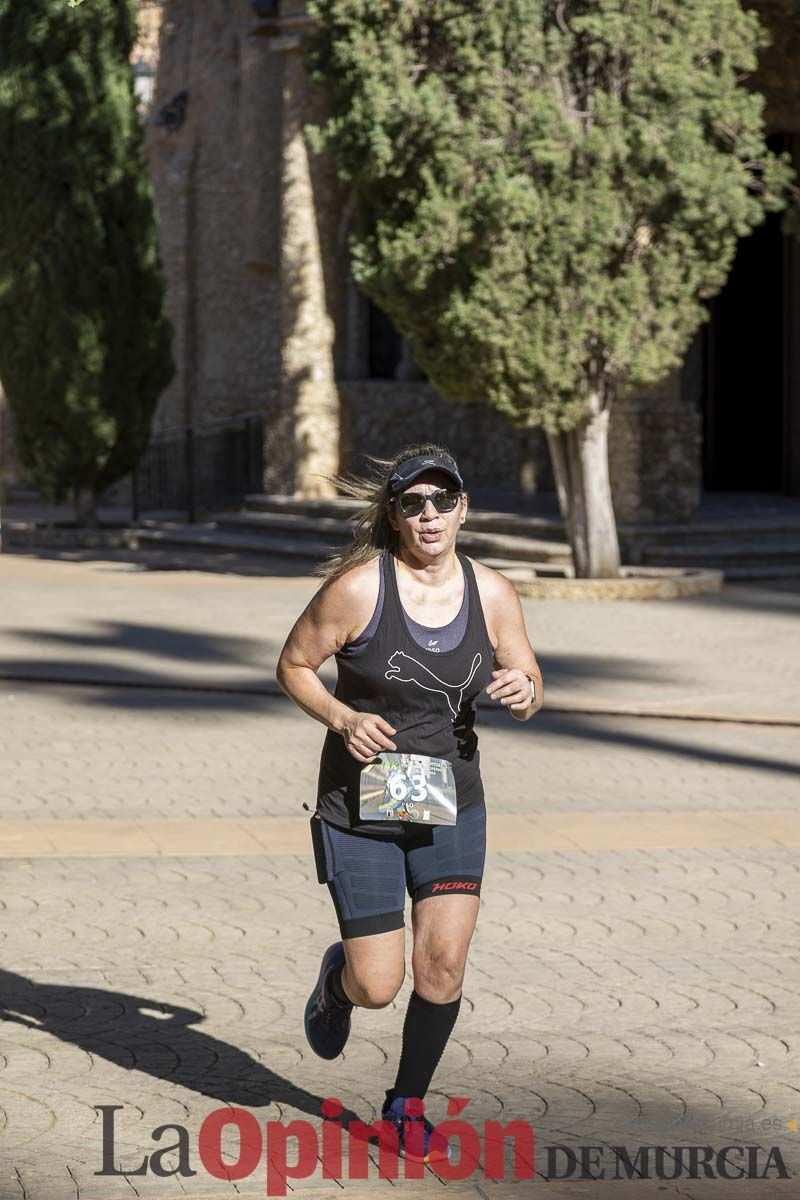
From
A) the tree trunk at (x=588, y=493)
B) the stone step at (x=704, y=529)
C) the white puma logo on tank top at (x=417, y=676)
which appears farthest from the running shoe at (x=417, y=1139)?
the stone step at (x=704, y=529)

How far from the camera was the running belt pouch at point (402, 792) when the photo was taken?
15.1ft

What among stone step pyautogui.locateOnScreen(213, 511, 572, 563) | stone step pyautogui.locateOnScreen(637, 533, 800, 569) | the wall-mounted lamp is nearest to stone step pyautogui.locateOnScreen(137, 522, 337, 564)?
stone step pyautogui.locateOnScreen(213, 511, 572, 563)

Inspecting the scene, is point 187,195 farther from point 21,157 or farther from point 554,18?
point 554,18

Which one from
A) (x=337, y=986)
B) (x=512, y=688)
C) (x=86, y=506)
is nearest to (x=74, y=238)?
(x=86, y=506)

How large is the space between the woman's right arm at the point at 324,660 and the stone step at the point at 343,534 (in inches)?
515

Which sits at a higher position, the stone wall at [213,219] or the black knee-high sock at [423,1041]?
the stone wall at [213,219]

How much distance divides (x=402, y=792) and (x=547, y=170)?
13464 millimetres

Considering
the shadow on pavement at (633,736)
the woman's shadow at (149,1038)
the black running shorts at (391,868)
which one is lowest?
the shadow on pavement at (633,736)

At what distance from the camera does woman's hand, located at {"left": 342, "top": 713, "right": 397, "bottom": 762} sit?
456 centimetres

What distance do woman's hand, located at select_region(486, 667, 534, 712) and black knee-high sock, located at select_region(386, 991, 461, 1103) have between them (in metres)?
0.73

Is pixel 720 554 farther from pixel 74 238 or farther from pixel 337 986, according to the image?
pixel 337 986

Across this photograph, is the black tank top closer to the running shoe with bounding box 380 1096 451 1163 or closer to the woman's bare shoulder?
the woman's bare shoulder

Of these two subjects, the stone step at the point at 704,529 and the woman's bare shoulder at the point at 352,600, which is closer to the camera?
the woman's bare shoulder at the point at 352,600

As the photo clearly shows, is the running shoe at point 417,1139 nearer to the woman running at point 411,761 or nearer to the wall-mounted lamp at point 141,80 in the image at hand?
the woman running at point 411,761
